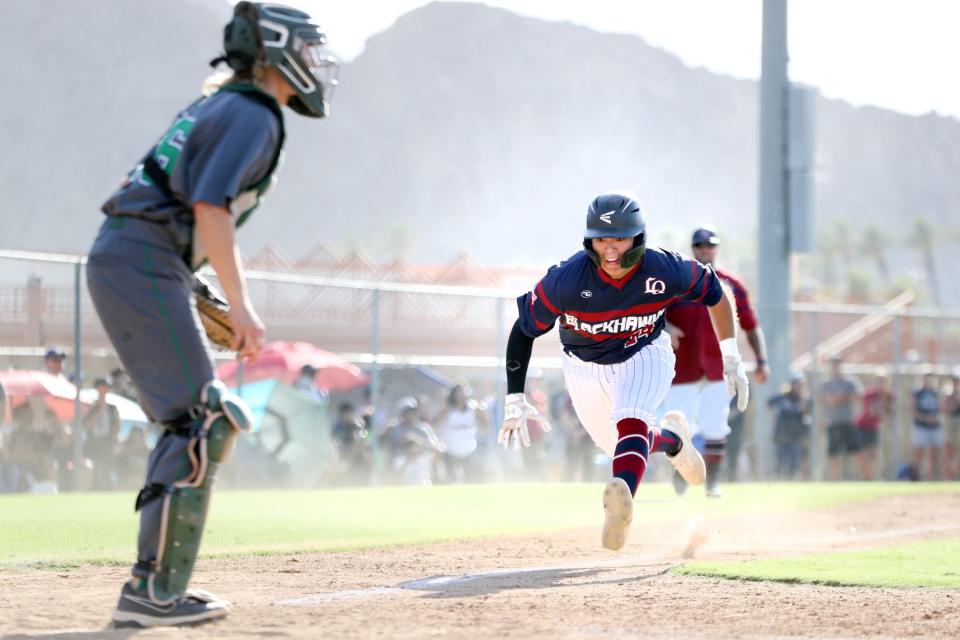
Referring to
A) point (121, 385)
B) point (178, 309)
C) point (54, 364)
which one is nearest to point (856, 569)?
point (178, 309)

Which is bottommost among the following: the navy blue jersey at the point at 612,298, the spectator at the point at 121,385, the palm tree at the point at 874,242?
the spectator at the point at 121,385

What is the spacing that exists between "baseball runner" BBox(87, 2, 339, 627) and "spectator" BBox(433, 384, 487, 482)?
1373cm

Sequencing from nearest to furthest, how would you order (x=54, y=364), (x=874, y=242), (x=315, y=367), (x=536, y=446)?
(x=54, y=364) < (x=315, y=367) < (x=536, y=446) < (x=874, y=242)

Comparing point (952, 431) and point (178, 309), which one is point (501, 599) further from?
point (952, 431)

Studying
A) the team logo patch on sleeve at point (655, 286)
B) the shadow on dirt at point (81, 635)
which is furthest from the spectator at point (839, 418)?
the shadow on dirt at point (81, 635)

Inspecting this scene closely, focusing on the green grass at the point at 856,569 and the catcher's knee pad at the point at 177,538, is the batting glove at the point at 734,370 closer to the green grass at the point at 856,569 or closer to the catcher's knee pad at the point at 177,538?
the green grass at the point at 856,569

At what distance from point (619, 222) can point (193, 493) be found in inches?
125

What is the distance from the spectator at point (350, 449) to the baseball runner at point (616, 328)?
9753 mm

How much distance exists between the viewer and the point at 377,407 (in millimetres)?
18422

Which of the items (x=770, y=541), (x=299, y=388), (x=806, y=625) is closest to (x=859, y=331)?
(x=299, y=388)

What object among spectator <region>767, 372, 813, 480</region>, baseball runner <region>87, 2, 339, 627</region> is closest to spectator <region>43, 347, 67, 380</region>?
baseball runner <region>87, 2, 339, 627</region>

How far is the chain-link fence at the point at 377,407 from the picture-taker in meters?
15.2

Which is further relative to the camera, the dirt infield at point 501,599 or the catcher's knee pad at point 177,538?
the dirt infield at point 501,599

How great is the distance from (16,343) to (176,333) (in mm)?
10852
